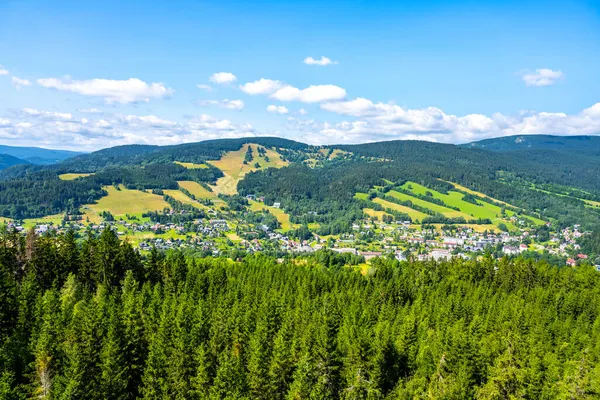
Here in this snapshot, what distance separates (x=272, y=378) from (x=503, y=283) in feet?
265

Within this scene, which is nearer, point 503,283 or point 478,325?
point 478,325

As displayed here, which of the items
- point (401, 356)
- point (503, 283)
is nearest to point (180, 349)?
point (401, 356)

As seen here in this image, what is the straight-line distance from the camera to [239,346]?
4753cm

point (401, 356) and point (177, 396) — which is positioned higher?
point (177, 396)

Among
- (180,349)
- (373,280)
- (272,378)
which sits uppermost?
(180,349)

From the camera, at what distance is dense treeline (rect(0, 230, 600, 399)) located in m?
36.3

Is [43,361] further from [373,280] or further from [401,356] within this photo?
[373,280]

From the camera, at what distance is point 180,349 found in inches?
1526

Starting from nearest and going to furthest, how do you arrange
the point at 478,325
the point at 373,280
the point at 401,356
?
the point at 401,356 < the point at 478,325 < the point at 373,280

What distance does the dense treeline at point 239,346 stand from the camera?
36312 millimetres

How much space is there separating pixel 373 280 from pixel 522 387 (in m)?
66.9

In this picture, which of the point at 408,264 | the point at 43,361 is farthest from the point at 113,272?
the point at 408,264

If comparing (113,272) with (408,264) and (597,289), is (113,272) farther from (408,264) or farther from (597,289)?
(597,289)

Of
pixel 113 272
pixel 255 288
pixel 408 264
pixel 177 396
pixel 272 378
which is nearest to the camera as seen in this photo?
pixel 177 396
